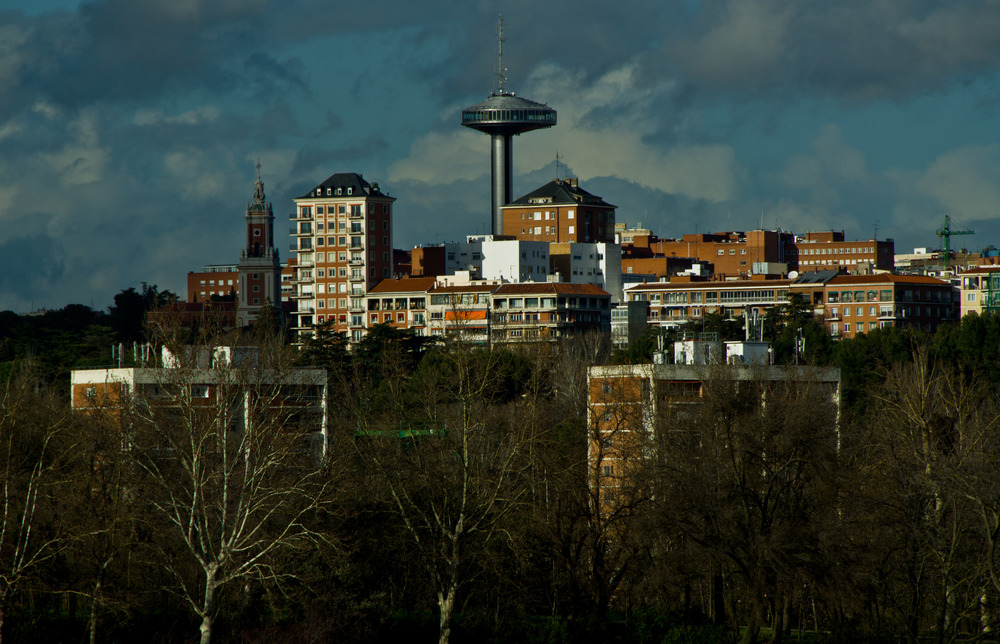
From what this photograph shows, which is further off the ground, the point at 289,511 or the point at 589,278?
the point at 589,278

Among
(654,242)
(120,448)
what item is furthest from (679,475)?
(654,242)

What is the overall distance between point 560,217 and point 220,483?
374 feet

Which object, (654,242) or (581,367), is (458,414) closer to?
(581,367)

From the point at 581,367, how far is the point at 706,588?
37002mm

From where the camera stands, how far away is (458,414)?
48.7 meters

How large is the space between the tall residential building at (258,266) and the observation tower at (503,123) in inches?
1066

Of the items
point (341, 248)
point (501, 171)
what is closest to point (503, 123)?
point (501, 171)

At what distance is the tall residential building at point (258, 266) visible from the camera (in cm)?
16138

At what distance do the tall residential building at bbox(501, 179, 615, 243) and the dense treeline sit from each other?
4069 inches

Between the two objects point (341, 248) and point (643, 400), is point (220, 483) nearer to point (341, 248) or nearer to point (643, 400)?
point (643, 400)

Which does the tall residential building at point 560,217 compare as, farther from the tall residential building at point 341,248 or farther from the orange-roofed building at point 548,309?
the orange-roofed building at point 548,309

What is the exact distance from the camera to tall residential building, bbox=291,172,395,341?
129 meters

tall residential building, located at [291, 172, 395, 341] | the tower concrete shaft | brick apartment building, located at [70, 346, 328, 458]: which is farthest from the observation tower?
brick apartment building, located at [70, 346, 328, 458]

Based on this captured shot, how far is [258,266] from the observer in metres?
163
